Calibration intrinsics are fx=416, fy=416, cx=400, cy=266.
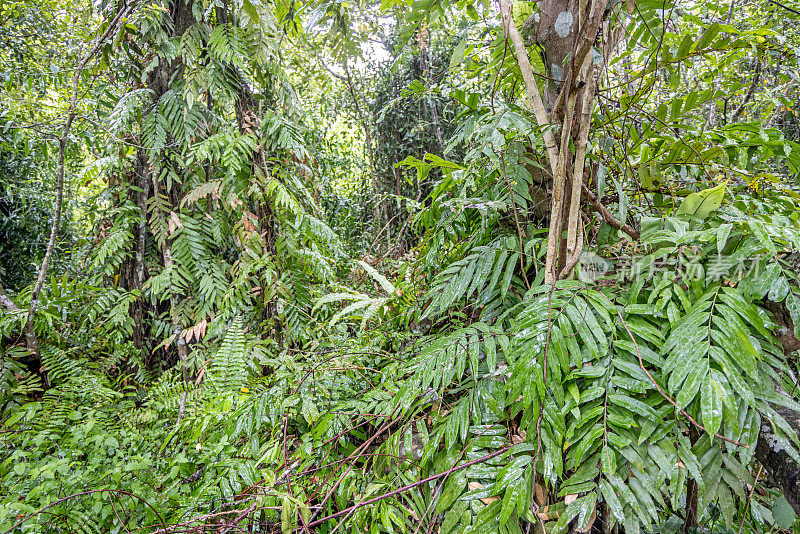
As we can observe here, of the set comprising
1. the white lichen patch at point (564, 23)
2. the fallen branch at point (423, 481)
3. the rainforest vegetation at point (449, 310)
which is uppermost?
the white lichen patch at point (564, 23)

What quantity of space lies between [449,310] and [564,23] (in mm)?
827

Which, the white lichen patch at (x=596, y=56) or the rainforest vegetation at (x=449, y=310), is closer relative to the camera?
the rainforest vegetation at (x=449, y=310)

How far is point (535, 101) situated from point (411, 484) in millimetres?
946

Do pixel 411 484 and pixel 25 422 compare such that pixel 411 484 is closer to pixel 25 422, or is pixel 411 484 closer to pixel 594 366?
pixel 594 366

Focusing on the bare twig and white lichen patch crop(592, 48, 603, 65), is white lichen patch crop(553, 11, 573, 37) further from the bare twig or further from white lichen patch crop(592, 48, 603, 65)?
the bare twig

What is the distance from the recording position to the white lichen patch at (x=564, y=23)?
1.02m

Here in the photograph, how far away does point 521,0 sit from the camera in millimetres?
1161

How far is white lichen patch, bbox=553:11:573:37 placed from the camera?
102cm

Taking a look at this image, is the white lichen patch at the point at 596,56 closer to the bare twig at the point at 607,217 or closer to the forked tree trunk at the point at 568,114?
the forked tree trunk at the point at 568,114

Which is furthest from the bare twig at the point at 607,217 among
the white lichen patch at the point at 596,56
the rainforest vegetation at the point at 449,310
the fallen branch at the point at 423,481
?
the fallen branch at the point at 423,481

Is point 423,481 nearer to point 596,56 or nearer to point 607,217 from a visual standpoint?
point 607,217

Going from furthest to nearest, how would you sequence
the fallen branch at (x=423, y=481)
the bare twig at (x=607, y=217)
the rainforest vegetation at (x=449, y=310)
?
1. the bare twig at (x=607, y=217)
2. the fallen branch at (x=423, y=481)
3. the rainforest vegetation at (x=449, y=310)

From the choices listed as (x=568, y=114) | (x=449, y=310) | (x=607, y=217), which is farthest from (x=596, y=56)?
(x=449, y=310)

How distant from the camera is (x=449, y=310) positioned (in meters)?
1.30
